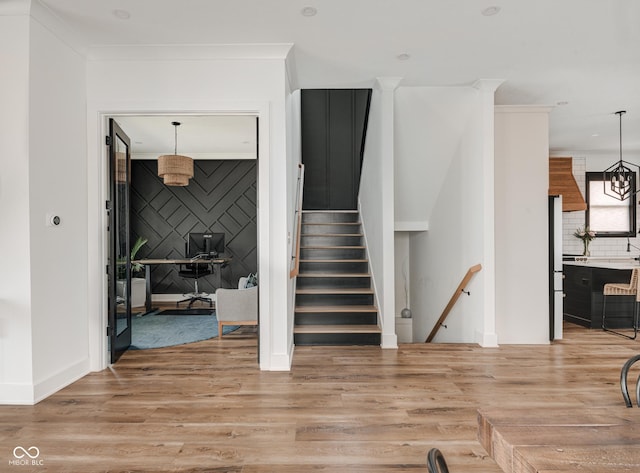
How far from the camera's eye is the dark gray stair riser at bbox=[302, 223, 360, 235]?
629cm

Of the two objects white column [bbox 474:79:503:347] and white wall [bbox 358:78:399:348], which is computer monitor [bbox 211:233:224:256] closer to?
white wall [bbox 358:78:399:348]

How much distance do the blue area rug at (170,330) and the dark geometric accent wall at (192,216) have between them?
5.79 feet

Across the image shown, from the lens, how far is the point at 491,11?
3059mm

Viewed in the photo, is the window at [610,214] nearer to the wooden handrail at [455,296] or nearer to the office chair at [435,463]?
the wooden handrail at [455,296]

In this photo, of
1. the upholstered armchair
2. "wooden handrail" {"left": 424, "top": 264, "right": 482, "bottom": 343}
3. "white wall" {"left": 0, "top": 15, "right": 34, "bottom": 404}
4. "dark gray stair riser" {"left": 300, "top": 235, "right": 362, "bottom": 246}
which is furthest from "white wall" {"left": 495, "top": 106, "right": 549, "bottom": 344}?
"white wall" {"left": 0, "top": 15, "right": 34, "bottom": 404}

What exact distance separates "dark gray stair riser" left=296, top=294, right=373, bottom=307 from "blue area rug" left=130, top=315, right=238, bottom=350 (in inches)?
44.1

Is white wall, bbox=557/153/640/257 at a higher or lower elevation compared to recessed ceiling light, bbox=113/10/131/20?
lower

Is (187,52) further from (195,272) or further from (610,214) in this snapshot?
(610,214)

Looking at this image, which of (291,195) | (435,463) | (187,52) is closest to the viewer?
(435,463)

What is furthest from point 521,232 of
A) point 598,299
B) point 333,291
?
point 333,291

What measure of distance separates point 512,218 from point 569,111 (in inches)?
74.4

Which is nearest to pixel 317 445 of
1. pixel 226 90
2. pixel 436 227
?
pixel 226 90

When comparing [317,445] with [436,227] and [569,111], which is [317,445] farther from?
[569,111]

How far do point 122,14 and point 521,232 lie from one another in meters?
4.41
